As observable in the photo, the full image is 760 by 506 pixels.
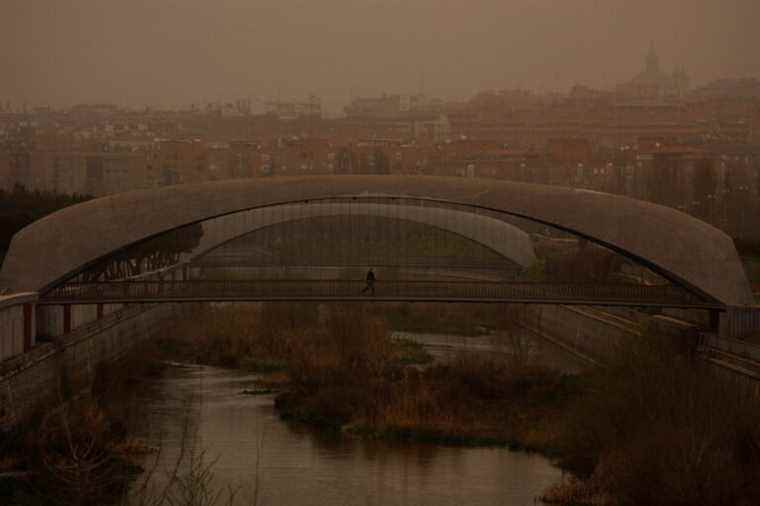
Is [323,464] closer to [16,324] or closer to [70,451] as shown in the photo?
[70,451]

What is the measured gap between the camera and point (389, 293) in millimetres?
25625

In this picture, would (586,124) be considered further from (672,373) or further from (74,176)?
(672,373)

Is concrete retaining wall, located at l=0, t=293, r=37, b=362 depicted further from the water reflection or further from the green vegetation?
the green vegetation

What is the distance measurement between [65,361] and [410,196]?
5243 mm

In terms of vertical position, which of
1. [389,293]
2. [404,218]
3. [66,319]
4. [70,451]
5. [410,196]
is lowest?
[70,451]

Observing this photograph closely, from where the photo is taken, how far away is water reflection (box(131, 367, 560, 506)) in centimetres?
1841

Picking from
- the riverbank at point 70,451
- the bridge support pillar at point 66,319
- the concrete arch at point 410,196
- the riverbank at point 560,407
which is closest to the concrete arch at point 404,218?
the concrete arch at point 410,196

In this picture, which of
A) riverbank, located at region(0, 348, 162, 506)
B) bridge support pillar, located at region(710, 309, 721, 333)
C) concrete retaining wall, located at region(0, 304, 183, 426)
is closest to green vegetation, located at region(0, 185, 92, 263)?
concrete retaining wall, located at region(0, 304, 183, 426)

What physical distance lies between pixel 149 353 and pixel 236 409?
20.7 ft

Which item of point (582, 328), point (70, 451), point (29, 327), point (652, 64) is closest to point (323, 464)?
point (70, 451)

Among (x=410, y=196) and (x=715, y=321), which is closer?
(x=715, y=321)

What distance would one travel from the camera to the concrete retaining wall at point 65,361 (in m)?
20.5

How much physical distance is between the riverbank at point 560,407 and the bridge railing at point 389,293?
37.1 inches

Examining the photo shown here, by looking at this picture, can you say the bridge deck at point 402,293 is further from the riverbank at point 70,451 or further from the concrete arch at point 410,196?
the riverbank at point 70,451
